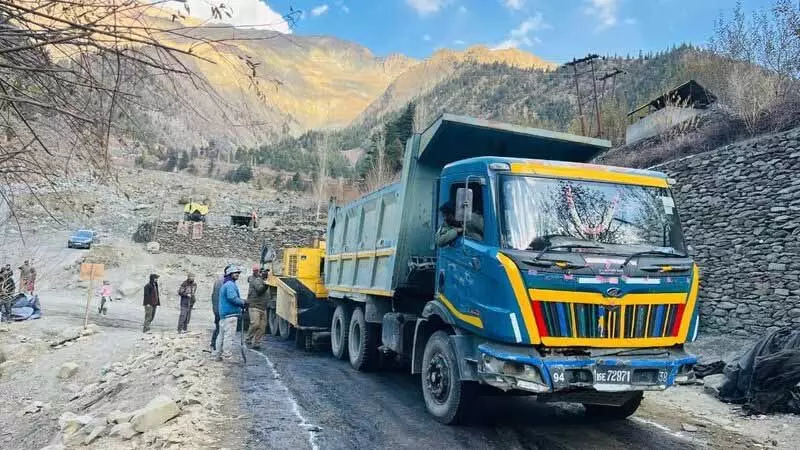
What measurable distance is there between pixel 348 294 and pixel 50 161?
22.9 feet

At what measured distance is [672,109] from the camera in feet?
63.0

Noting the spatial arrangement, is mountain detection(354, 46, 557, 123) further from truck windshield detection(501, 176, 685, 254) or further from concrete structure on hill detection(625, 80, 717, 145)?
truck windshield detection(501, 176, 685, 254)

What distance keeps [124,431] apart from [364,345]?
4.27m

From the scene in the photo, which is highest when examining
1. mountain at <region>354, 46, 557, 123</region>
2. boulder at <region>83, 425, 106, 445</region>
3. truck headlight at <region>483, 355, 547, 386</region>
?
mountain at <region>354, 46, 557, 123</region>

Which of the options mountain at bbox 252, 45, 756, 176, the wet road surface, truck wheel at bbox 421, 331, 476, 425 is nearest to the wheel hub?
truck wheel at bbox 421, 331, 476, 425

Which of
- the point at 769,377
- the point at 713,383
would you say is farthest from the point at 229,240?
the point at 769,377

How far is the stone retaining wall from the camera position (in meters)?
10.9

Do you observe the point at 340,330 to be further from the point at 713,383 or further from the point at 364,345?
the point at 713,383

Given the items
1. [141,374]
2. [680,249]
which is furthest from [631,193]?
[141,374]

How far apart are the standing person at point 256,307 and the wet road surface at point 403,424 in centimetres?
365

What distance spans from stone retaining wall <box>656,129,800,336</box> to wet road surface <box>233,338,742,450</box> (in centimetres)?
612

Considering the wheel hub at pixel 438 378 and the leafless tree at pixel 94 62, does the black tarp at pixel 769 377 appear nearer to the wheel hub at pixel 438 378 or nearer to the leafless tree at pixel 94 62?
the wheel hub at pixel 438 378

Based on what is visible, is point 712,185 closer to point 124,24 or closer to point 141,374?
point 141,374

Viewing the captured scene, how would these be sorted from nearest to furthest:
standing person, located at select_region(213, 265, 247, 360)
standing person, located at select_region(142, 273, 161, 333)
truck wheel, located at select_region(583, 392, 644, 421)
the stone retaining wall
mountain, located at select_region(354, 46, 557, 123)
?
truck wheel, located at select_region(583, 392, 644, 421) < standing person, located at select_region(213, 265, 247, 360) < the stone retaining wall < standing person, located at select_region(142, 273, 161, 333) < mountain, located at select_region(354, 46, 557, 123)
